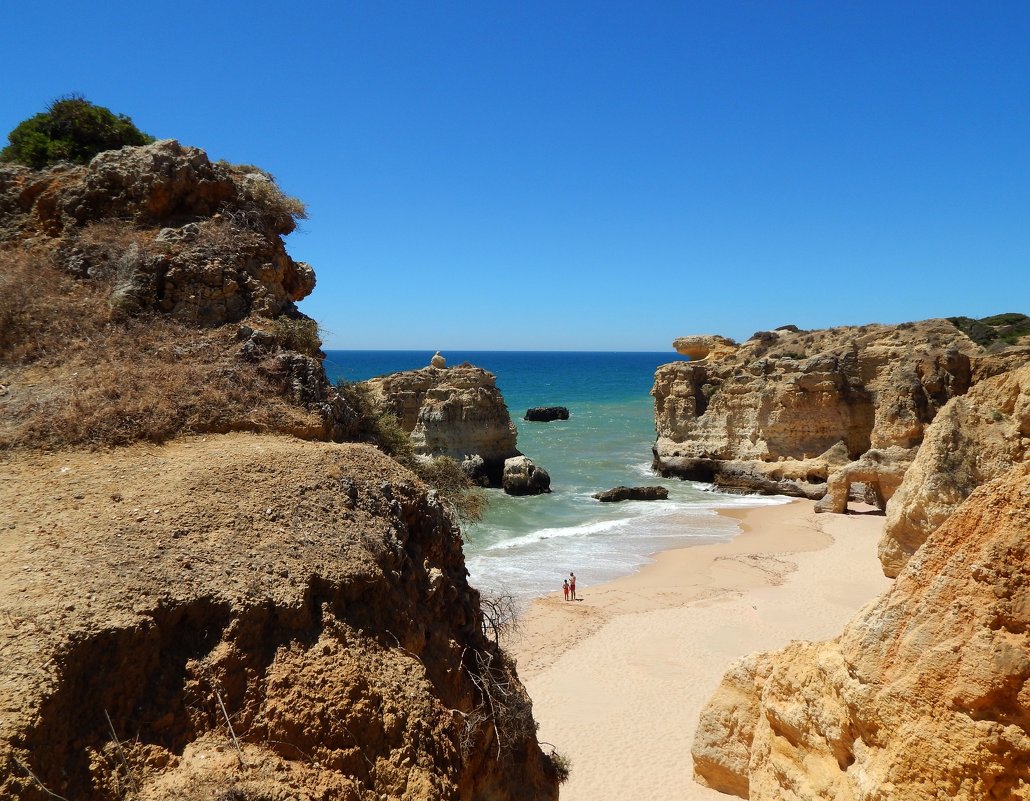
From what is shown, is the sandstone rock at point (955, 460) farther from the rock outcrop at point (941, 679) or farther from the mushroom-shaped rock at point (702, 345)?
the mushroom-shaped rock at point (702, 345)

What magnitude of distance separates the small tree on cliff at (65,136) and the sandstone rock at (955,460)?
1582 centimetres

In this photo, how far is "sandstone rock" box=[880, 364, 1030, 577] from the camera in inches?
440

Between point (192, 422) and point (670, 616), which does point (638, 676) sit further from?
point (192, 422)

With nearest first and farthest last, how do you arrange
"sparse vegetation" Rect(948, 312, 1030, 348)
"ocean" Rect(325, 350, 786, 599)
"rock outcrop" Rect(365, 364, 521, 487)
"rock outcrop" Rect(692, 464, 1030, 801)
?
→ "rock outcrop" Rect(692, 464, 1030, 801) → "ocean" Rect(325, 350, 786, 599) → "sparse vegetation" Rect(948, 312, 1030, 348) → "rock outcrop" Rect(365, 364, 521, 487)

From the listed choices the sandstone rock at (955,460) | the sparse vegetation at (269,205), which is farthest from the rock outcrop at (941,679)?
the sparse vegetation at (269,205)

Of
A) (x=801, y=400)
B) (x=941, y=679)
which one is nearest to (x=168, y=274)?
(x=941, y=679)

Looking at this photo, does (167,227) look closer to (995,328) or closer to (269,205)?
(269,205)

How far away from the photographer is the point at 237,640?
17.0 feet

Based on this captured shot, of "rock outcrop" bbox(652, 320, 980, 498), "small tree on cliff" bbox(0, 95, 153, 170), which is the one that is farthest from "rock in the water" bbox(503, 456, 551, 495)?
"small tree on cliff" bbox(0, 95, 153, 170)

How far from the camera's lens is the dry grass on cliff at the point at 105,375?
7199 mm

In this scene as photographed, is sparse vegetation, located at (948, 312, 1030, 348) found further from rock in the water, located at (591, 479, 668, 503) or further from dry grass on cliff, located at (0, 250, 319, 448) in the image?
dry grass on cliff, located at (0, 250, 319, 448)

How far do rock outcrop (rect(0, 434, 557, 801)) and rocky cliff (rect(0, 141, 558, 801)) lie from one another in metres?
0.02

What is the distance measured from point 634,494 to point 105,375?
30288mm

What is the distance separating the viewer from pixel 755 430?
37438 mm
